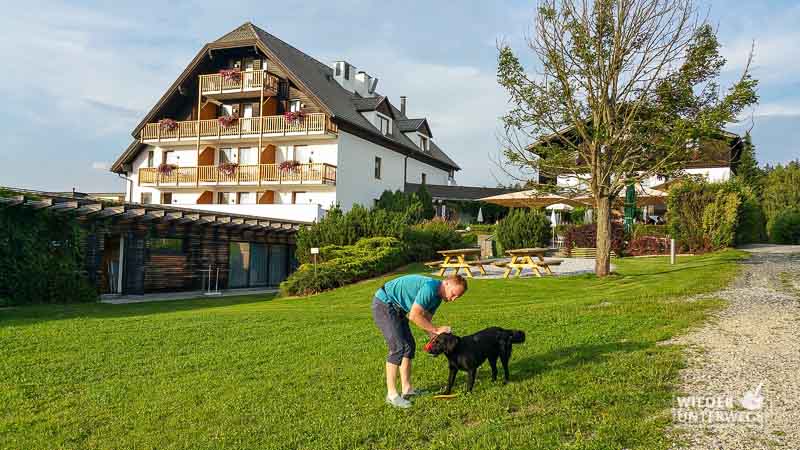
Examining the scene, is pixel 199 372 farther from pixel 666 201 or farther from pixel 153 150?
pixel 153 150

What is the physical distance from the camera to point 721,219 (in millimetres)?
23906

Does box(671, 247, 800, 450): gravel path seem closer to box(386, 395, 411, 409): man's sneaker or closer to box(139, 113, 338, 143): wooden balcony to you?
box(386, 395, 411, 409): man's sneaker

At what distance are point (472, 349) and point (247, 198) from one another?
3202cm

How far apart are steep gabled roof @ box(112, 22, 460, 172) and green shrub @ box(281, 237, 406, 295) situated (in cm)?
1299

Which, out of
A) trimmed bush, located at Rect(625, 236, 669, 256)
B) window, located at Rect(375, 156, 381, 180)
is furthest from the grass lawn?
window, located at Rect(375, 156, 381, 180)

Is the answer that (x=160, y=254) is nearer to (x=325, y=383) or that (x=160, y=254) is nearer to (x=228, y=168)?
(x=228, y=168)

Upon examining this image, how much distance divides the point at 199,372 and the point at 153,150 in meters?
35.0

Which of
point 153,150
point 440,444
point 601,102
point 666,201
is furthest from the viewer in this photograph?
point 153,150

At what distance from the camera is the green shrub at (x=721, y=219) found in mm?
23594

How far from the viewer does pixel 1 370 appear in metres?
8.21

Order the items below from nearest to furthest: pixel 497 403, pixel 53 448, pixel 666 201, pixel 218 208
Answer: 1. pixel 53 448
2. pixel 497 403
3. pixel 666 201
4. pixel 218 208

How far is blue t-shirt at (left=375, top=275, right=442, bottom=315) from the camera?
19.0ft

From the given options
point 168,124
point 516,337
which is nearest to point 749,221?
point 516,337

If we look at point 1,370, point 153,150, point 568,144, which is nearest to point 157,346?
point 1,370
